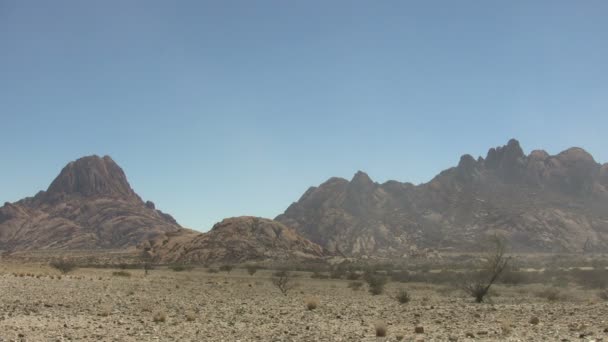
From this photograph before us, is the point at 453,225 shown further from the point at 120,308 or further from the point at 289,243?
the point at 120,308

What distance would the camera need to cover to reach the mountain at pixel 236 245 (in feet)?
420

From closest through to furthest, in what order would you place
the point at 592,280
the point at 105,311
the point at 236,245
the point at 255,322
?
the point at 255,322
the point at 105,311
the point at 592,280
the point at 236,245

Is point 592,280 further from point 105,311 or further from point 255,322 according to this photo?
point 105,311

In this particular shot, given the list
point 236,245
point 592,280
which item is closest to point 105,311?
point 592,280

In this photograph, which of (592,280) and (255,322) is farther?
(592,280)

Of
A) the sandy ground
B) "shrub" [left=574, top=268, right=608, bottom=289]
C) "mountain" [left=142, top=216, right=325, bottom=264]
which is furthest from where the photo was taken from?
"mountain" [left=142, top=216, right=325, bottom=264]

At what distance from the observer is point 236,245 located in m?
133

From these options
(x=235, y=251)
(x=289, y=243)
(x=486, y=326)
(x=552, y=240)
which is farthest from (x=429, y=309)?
(x=552, y=240)

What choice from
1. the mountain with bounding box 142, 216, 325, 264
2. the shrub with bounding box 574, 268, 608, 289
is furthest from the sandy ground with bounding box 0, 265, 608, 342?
the mountain with bounding box 142, 216, 325, 264

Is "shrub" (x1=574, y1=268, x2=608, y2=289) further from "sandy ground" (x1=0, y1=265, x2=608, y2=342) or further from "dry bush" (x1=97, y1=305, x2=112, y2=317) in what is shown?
"dry bush" (x1=97, y1=305, x2=112, y2=317)

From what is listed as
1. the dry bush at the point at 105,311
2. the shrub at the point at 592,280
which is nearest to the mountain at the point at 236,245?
the shrub at the point at 592,280

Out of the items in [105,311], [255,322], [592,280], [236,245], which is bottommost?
[592,280]

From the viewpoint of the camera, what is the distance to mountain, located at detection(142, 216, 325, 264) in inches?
5039

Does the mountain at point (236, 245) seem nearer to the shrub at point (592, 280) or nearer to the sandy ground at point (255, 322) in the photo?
the shrub at point (592, 280)
